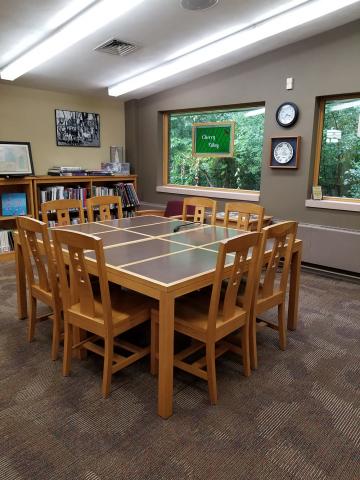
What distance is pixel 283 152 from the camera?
4.39 metres

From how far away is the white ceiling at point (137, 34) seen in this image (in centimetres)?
307

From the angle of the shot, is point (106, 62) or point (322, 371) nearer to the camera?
point (322, 371)

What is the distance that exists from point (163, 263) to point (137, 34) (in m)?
2.63

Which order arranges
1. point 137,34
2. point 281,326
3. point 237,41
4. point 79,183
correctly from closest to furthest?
point 281,326, point 137,34, point 237,41, point 79,183

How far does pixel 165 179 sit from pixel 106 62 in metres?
2.13

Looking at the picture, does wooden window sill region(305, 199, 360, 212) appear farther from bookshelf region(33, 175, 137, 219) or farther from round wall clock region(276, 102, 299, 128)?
bookshelf region(33, 175, 137, 219)

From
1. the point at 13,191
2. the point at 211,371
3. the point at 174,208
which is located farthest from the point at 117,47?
the point at 211,371

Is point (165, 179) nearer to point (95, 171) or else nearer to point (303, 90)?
point (95, 171)

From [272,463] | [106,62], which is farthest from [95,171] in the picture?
[272,463]

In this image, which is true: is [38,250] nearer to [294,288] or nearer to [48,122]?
[294,288]

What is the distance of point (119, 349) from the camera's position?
8.42 feet

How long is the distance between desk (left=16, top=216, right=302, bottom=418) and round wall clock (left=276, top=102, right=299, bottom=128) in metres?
1.91

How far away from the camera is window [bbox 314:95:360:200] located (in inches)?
161

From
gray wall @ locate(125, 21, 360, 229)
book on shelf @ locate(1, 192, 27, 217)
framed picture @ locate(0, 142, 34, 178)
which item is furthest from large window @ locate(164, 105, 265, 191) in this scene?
book on shelf @ locate(1, 192, 27, 217)
